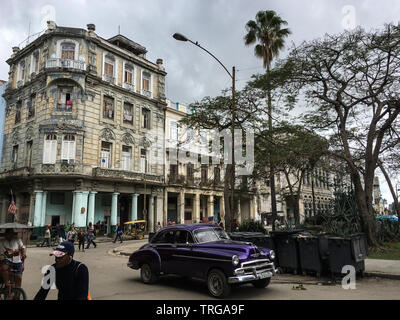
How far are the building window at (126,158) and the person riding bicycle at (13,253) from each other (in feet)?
81.4

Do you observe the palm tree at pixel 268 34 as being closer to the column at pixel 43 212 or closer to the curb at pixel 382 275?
the curb at pixel 382 275

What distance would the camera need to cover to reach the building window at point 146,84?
3505 centimetres

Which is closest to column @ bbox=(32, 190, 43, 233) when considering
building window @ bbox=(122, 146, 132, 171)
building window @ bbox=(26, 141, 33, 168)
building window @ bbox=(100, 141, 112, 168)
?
building window @ bbox=(26, 141, 33, 168)

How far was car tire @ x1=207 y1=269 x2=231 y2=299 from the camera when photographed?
7160mm

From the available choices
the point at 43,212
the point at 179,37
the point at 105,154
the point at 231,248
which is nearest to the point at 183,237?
the point at 231,248

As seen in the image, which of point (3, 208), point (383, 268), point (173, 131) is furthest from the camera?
point (173, 131)

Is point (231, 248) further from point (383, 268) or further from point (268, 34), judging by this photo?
point (268, 34)

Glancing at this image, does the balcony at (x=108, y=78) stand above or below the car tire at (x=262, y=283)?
above

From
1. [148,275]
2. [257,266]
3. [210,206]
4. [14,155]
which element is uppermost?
[14,155]

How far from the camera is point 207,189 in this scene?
41.9 meters

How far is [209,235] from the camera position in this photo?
866 centimetres

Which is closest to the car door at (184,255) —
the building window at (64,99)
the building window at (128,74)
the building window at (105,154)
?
the building window at (105,154)

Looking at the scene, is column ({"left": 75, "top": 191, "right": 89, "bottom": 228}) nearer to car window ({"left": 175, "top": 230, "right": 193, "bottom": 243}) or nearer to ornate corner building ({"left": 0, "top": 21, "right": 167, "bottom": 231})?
ornate corner building ({"left": 0, "top": 21, "right": 167, "bottom": 231})

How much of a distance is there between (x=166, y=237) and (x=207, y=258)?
1.88 metres
